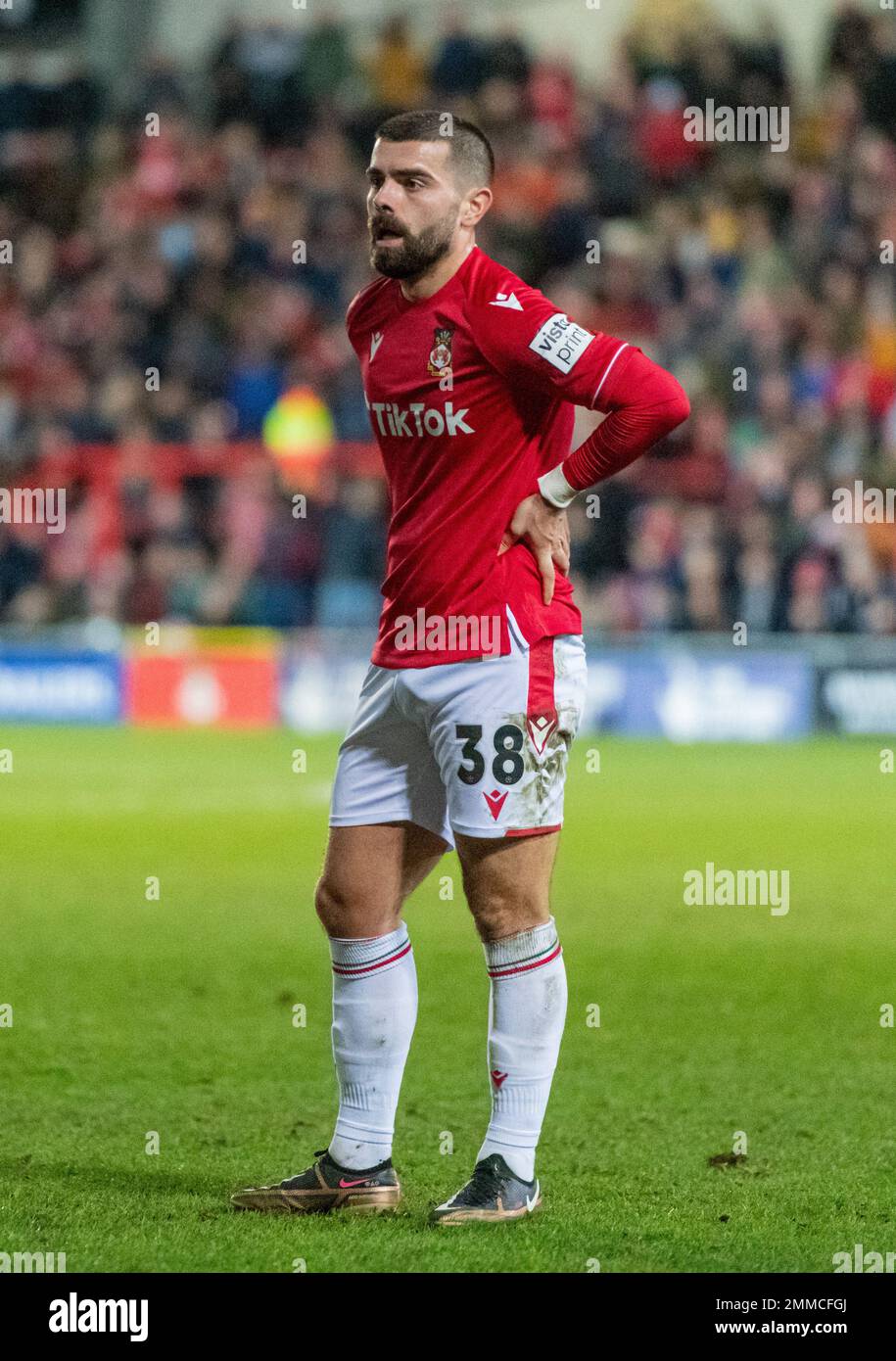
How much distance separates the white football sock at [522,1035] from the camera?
4.77 meters

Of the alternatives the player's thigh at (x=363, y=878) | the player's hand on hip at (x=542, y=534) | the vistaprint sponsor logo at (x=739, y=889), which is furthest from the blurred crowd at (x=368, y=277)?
the player's thigh at (x=363, y=878)

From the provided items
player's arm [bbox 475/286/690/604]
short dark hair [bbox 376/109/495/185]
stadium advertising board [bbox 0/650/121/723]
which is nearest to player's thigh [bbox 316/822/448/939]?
player's arm [bbox 475/286/690/604]

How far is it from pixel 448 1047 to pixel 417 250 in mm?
2932

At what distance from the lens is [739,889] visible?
9969 mm

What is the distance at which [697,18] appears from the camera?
22.0m

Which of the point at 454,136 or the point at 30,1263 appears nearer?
the point at 30,1263

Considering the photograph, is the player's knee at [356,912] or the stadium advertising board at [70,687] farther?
the stadium advertising board at [70,687]

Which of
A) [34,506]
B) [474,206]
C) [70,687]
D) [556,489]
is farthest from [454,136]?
[34,506]

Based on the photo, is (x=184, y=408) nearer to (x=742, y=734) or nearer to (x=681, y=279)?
(x=681, y=279)

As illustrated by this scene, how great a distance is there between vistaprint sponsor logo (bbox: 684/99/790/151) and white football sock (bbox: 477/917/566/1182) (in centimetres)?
1804

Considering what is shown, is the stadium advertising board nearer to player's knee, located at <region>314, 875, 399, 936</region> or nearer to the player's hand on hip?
player's knee, located at <region>314, 875, 399, 936</region>

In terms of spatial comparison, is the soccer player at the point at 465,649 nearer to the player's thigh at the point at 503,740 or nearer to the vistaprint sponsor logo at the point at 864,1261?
the player's thigh at the point at 503,740

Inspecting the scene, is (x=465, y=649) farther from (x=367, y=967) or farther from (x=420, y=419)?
(x=367, y=967)
